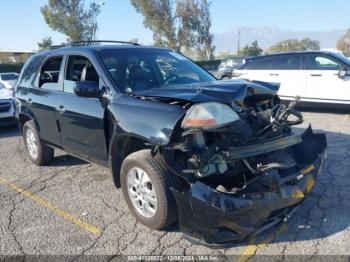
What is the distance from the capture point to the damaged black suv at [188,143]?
3115 millimetres

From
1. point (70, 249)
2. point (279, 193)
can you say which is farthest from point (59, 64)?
point (279, 193)

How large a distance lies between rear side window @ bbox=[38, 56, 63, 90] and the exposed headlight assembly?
8.73 ft

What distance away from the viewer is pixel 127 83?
4242 millimetres

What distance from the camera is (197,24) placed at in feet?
180

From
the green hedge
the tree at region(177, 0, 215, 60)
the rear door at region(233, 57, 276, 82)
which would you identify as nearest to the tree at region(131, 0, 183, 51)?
the tree at region(177, 0, 215, 60)

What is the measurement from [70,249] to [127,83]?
6.13 feet

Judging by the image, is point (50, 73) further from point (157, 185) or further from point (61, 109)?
point (157, 185)

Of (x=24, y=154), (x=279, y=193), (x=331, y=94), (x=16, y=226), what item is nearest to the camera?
(x=279, y=193)

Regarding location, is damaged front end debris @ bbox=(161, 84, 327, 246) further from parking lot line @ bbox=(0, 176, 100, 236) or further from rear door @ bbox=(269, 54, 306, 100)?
rear door @ bbox=(269, 54, 306, 100)

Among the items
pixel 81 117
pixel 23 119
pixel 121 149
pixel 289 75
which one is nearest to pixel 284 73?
pixel 289 75

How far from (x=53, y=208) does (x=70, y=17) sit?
139ft

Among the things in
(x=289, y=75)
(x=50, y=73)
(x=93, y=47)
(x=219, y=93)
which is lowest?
(x=289, y=75)

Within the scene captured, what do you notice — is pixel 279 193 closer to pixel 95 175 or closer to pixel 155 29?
pixel 95 175

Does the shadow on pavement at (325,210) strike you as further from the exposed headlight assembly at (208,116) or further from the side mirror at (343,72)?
the side mirror at (343,72)
